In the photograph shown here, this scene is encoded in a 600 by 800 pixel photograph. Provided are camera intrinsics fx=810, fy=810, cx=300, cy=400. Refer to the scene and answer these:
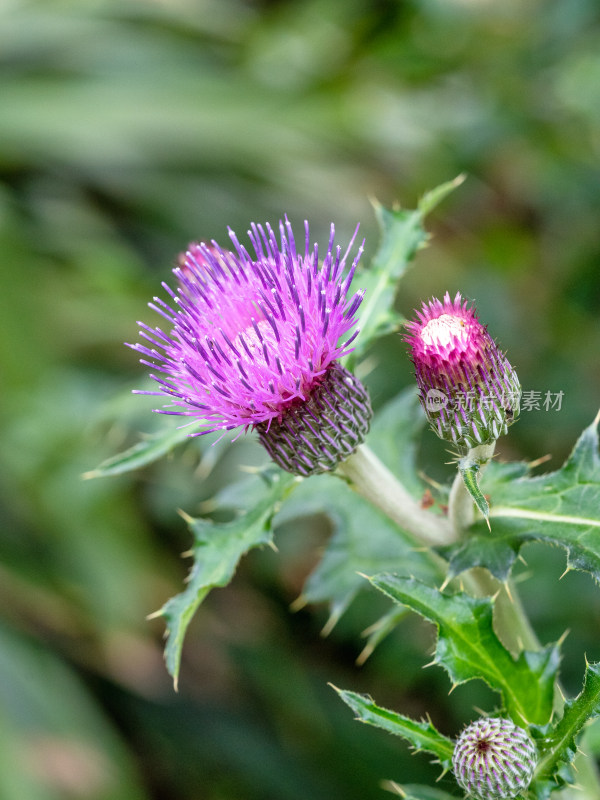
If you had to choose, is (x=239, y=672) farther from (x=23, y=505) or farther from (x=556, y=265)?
(x=556, y=265)

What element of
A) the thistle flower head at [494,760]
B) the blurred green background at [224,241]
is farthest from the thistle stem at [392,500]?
the blurred green background at [224,241]

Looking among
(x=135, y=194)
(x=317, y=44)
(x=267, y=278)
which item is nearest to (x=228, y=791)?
(x=267, y=278)

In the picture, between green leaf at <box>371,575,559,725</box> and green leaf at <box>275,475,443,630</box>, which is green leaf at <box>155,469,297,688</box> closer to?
green leaf at <box>275,475,443,630</box>

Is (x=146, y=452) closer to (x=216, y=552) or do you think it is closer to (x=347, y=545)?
(x=216, y=552)

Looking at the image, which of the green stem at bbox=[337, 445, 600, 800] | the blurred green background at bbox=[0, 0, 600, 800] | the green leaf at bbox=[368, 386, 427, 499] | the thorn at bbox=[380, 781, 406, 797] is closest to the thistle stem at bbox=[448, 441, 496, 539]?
the green stem at bbox=[337, 445, 600, 800]

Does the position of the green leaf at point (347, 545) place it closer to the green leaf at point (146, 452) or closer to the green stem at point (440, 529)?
the green stem at point (440, 529)

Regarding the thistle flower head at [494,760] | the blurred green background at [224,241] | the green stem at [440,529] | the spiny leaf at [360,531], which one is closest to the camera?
the thistle flower head at [494,760]
